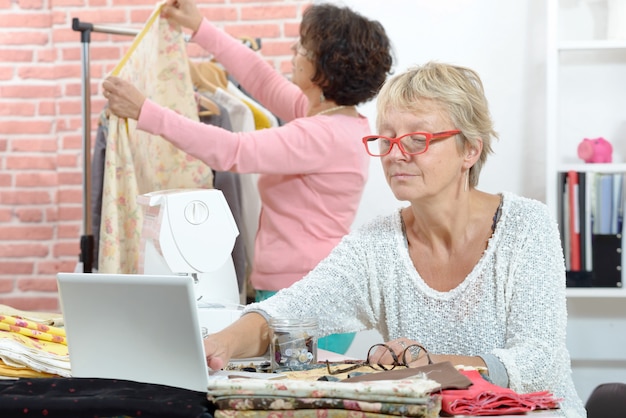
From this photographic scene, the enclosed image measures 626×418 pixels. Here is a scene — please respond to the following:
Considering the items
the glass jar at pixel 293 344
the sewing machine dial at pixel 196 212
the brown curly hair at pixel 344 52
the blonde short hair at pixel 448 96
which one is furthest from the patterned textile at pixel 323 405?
the brown curly hair at pixel 344 52

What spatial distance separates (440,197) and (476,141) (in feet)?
0.47

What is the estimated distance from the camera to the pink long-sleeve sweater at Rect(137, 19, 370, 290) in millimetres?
2656

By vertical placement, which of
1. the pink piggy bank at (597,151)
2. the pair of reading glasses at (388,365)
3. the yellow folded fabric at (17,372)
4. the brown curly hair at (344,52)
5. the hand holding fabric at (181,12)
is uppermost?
the hand holding fabric at (181,12)

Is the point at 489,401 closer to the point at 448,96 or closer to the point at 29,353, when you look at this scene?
the point at 448,96

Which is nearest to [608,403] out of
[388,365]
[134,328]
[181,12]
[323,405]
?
[388,365]

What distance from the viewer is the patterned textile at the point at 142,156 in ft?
9.52

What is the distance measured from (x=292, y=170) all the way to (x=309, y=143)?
0.09 m

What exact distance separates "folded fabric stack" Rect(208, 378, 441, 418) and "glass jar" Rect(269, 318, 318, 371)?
0.48m

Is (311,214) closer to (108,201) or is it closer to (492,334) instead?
(108,201)

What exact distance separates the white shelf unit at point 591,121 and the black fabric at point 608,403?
4.67ft

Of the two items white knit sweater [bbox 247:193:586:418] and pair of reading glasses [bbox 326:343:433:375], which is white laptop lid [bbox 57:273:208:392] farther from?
white knit sweater [bbox 247:193:586:418]

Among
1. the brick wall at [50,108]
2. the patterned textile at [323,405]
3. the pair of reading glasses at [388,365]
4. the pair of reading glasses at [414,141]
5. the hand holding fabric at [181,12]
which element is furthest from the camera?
the brick wall at [50,108]

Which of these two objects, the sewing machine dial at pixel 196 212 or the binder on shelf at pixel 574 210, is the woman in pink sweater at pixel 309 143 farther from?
the binder on shelf at pixel 574 210

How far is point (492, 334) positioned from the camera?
190 centimetres
